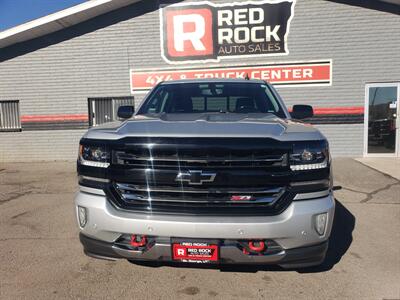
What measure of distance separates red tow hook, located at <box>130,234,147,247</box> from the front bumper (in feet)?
0.14

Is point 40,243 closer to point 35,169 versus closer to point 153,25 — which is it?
point 35,169

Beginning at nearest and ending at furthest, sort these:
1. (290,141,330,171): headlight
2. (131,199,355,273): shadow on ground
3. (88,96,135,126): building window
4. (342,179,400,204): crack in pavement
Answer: (290,141,330,171): headlight < (131,199,355,273): shadow on ground < (342,179,400,204): crack in pavement < (88,96,135,126): building window

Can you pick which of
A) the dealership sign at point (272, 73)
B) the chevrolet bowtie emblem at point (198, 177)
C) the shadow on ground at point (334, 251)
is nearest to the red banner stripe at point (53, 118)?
the dealership sign at point (272, 73)

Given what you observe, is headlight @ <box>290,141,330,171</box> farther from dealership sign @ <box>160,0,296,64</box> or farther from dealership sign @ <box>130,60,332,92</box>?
dealership sign @ <box>160,0,296,64</box>

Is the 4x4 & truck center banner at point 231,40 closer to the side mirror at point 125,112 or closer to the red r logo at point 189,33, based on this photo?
the red r logo at point 189,33

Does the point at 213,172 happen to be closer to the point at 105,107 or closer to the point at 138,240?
the point at 138,240

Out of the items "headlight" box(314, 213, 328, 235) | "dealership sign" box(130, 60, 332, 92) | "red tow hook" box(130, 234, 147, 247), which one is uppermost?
"dealership sign" box(130, 60, 332, 92)

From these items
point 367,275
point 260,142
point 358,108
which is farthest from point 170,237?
point 358,108

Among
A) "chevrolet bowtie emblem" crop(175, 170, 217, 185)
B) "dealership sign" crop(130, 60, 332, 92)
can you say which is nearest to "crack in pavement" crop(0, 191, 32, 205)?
"chevrolet bowtie emblem" crop(175, 170, 217, 185)

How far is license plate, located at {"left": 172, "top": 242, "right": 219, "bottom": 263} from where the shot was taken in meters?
2.52

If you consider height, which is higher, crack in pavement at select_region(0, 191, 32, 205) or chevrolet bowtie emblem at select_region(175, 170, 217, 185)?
chevrolet bowtie emblem at select_region(175, 170, 217, 185)

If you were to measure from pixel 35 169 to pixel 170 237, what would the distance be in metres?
9.06

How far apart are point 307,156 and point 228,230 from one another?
817 mm

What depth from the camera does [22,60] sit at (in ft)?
38.5
